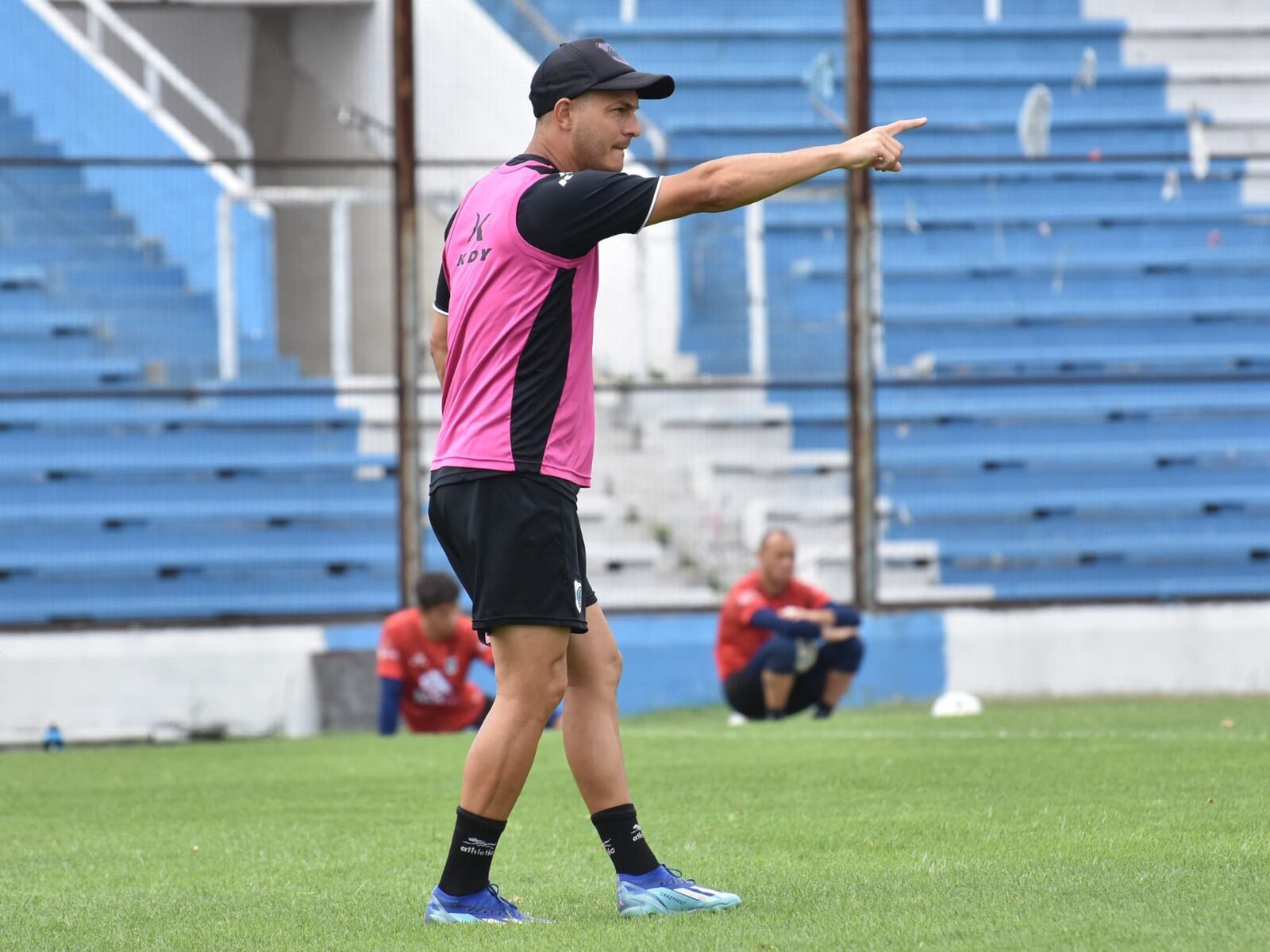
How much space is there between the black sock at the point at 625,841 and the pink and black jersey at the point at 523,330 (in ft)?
2.36

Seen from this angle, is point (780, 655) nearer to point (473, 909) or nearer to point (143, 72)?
point (473, 909)

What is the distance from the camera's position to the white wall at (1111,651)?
11961mm

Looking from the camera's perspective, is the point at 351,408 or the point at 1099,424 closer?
the point at 351,408

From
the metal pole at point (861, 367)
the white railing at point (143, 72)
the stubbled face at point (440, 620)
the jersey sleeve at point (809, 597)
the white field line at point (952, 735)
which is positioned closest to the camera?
the white field line at point (952, 735)

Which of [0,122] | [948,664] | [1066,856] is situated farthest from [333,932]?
[0,122]

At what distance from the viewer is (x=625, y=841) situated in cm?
386

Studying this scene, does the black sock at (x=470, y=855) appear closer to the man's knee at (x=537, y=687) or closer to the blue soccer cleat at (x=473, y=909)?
the blue soccer cleat at (x=473, y=909)

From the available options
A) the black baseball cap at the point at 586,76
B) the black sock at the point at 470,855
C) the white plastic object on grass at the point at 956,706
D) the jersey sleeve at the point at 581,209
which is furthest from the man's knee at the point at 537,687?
the white plastic object on grass at the point at 956,706

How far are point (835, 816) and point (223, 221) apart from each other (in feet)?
28.3

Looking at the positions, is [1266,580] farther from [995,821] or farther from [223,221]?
[995,821]

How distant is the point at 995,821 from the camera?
16.2 ft

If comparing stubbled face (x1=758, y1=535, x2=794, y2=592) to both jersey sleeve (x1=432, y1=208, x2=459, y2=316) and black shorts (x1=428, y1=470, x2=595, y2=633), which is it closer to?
jersey sleeve (x1=432, y1=208, x2=459, y2=316)

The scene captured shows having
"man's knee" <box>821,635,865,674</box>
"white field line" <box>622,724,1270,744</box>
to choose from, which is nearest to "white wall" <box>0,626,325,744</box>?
"white field line" <box>622,724,1270,744</box>

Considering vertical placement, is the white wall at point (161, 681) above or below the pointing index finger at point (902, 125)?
below
